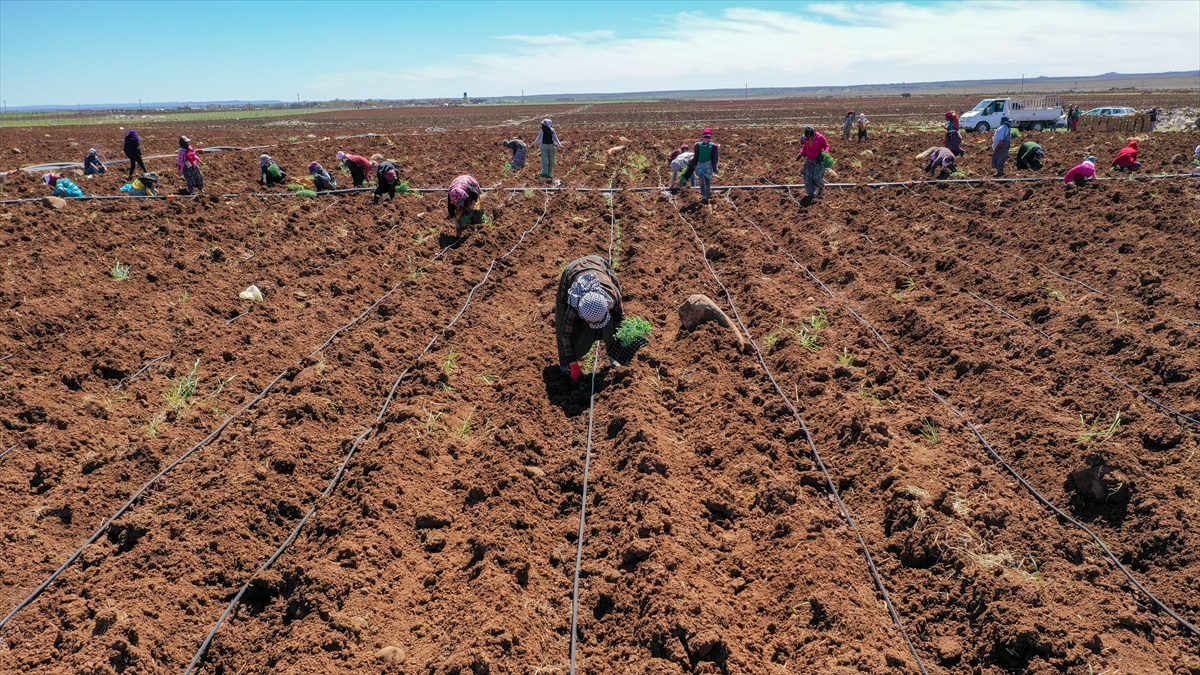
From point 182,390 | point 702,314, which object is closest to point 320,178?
point 182,390

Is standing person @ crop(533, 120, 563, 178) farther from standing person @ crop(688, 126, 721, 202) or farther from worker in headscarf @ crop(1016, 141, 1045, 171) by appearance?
worker in headscarf @ crop(1016, 141, 1045, 171)

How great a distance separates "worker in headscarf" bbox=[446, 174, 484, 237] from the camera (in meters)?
11.6

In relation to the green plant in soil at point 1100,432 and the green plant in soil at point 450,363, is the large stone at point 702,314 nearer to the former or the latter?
the green plant in soil at point 450,363

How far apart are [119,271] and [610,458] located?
770 centimetres

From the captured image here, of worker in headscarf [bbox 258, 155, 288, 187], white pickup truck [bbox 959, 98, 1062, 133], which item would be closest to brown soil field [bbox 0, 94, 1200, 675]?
worker in headscarf [bbox 258, 155, 288, 187]

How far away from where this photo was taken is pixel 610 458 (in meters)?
5.63

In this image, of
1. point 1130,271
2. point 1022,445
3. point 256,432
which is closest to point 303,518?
point 256,432

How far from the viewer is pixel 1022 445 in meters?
5.62

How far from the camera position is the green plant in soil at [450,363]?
7102mm

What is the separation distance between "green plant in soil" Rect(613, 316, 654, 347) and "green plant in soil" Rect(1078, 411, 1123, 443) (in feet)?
11.9

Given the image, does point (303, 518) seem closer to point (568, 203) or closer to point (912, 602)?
point (912, 602)

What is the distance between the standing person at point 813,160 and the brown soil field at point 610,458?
130 inches

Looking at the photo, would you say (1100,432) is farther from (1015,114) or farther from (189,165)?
(1015,114)

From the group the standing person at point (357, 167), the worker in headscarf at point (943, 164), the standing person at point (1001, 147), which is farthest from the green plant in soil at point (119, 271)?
the standing person at point (1001, 147)
